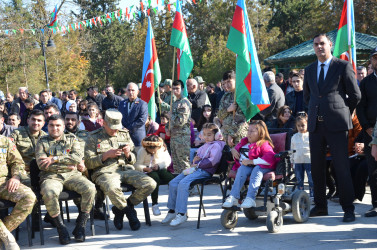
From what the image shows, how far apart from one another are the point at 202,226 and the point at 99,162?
155 centimetres

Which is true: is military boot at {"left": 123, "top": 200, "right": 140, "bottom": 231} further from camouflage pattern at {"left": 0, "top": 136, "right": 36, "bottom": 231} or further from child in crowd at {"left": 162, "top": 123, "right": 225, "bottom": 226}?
camouflage pattern at {"left": 0, "top": 136, "right": 36, "bottom": 231}

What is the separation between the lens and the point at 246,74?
7.59 m

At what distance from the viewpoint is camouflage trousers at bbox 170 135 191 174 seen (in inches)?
360

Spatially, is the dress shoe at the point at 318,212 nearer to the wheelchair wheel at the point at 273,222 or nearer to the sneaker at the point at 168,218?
the wheelchair wheel at the point at 273,222

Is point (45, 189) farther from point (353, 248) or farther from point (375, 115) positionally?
point (375, 115)

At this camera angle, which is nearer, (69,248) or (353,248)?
(353,248)

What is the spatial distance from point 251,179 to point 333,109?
52.0 inches

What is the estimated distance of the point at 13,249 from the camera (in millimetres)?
A: 5523

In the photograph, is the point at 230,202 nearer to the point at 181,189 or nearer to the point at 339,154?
the point at 181,189

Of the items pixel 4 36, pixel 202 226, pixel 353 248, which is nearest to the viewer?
pixel 353 248

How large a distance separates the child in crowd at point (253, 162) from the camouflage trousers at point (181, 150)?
254cm

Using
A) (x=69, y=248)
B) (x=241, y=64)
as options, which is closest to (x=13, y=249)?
(x=69, y=248)

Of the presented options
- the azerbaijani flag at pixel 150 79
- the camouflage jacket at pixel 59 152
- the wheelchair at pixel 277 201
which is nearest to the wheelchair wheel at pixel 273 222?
the wheelchair at pixel 277 201

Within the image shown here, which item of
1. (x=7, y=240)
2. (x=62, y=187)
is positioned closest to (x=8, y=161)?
(x=62, y=187)
